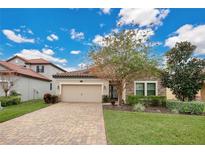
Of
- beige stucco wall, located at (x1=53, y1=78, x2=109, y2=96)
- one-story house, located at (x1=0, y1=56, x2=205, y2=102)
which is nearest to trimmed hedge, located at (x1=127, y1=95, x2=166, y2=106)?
one-story house, located at (x1=0, y1=56, x2=205, y2=102)

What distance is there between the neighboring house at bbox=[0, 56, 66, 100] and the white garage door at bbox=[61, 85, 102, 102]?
4.25ft

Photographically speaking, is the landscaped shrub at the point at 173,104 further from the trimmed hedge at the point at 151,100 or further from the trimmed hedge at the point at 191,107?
the trimmed hedge at the point at 151,100

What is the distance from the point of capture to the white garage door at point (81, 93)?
2009 centimetres

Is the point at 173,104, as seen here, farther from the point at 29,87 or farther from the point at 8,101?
the point at 29,87

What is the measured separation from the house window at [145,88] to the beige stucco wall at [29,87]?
10825mm

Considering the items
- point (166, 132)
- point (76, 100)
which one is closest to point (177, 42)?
point (166, 132)

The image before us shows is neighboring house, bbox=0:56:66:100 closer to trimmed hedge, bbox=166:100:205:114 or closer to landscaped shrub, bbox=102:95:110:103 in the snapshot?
landscaped shrub, bbox=102:95:110:103

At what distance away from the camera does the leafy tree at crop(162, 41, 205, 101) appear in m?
13.1

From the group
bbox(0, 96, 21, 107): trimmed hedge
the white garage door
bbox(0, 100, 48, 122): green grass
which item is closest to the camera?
bbox(0, 100, 48, 122): green grass

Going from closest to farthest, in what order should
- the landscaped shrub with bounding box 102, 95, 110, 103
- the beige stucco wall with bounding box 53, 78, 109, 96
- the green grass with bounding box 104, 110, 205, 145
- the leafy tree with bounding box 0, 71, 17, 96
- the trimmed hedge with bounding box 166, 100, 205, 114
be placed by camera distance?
the green grass with bounding box 104, 110, 205, 145 → the trimmed hedge with bounding box 166, 100, 205, 114 → the leafy tree with bounding box 0, 71, 17, 96 → the landscaped shrub with bounding box 102, 95, 110, 103 → the beige stucco wall with bounding box 53, 78, 109, 96

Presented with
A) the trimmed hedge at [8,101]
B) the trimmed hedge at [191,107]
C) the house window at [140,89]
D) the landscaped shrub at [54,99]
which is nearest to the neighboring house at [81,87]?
the landscaped shrub at [54,99]

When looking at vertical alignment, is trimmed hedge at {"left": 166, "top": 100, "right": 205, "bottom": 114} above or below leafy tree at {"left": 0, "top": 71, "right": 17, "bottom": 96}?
below

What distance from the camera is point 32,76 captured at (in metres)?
21.9

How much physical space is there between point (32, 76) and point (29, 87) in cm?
121
